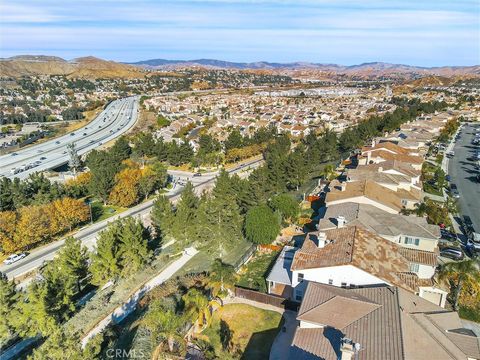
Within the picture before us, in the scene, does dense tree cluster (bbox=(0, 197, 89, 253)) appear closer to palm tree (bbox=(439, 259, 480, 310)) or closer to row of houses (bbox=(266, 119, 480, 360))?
row of houses (bbox=(266, 119, 480, 360))

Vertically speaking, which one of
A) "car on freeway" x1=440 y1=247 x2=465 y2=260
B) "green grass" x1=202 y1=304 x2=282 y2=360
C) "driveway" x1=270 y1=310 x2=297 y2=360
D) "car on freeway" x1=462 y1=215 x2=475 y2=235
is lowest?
"car on freeway" x1=462 y1=215 x2=475 y2=235

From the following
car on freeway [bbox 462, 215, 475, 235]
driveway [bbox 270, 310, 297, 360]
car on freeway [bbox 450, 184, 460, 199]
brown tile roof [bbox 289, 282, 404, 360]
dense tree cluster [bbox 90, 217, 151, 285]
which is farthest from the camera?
car on freeway [bbox 450, 184, 460, 199]

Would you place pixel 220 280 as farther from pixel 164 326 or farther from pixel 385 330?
pixel 385 330

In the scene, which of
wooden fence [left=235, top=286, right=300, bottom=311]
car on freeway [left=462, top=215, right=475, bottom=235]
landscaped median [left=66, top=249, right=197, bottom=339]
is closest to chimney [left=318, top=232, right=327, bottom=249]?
wooden fence [left=235, top=286, right=300, bottom=311]

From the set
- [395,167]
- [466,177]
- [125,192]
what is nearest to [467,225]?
[395,167]

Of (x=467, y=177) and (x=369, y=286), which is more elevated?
(x=369, y=286)

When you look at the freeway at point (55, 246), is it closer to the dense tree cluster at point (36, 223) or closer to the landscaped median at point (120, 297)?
the dense tree cluster at point (36, 223)
